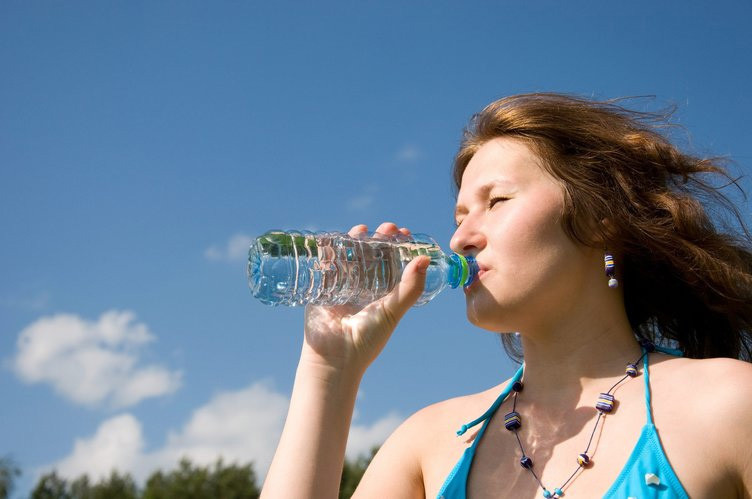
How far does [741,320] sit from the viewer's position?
3123mm

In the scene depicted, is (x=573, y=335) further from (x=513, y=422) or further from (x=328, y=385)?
(x=328, y=385)

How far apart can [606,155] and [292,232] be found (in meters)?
1.35

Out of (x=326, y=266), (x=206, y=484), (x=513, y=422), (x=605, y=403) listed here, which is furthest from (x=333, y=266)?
(x=206, y=484)

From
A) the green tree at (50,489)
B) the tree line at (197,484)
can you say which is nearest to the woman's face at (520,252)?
the tree line at (197,484)

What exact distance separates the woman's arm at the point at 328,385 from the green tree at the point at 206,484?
12701mm

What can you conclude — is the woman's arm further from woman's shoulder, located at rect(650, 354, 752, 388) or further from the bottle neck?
woman's shoulder, located at rect(650, 354, 752, 388)

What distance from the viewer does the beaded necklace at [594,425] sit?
2.51m

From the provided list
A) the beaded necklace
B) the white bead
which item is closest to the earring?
the beaded necklace

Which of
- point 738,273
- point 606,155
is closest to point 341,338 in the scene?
point 606,155

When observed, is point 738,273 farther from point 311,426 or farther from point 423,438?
point 311,426

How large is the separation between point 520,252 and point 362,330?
25.1 inches

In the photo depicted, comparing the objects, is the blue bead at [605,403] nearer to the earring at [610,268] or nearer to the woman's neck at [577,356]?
the woman's neck at [577,356]

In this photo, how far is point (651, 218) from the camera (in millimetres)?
3080

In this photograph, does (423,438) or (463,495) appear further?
(423,438)
